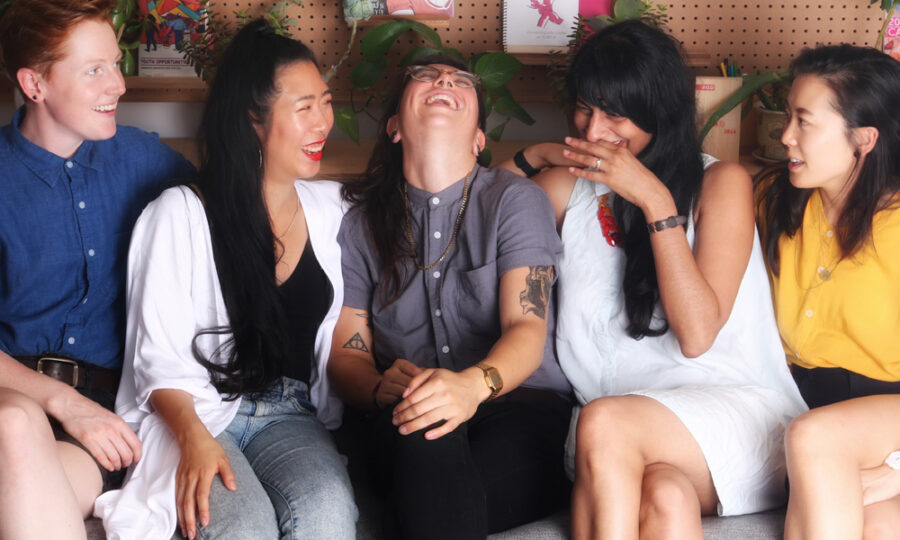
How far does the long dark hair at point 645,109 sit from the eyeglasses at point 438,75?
214 millimetres

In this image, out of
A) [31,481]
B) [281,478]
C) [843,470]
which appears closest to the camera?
[31,481]

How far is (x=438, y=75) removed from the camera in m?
1.83

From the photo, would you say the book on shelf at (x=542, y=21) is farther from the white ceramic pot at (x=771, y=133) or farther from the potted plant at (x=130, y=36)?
the potted plant at (x=130, y=36)

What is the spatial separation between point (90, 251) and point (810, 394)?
1443 mm

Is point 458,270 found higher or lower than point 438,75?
lower

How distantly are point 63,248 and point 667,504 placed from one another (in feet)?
3.97

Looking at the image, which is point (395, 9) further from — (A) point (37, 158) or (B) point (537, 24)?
(A) point (37, 158)

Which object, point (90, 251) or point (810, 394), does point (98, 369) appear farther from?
point (810, 394)

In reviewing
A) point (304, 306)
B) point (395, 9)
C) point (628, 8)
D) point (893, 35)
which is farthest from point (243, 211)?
point (893, 35)

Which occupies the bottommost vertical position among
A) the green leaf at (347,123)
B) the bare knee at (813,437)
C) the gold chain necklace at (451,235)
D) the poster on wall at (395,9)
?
the bare knee at (813,437)

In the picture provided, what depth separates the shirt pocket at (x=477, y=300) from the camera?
5.77 feet

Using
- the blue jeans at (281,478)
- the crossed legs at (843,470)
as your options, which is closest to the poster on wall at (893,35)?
the crossed legs at (843,470)

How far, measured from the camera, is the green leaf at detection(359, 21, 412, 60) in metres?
2.26

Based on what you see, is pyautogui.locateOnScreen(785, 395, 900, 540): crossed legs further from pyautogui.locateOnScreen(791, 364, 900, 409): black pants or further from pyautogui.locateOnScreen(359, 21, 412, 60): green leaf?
pyautogui.locateOnScreen(359, 21, 412, 60): green leaf
